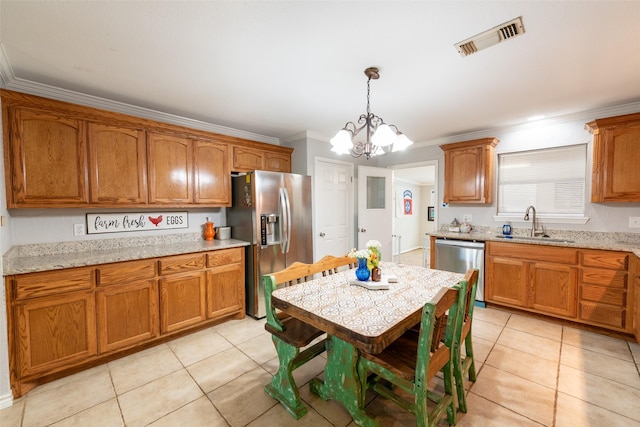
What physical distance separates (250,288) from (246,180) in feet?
4.23

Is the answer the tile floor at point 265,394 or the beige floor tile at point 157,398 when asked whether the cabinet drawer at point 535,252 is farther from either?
the beige floor tile at point 157,398

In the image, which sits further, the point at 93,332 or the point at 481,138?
the point at 481,138

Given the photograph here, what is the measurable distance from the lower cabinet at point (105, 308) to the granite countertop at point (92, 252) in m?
0.06

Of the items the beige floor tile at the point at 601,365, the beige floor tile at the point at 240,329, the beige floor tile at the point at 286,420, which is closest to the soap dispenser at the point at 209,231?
the beige floor tile at the point at 240,329

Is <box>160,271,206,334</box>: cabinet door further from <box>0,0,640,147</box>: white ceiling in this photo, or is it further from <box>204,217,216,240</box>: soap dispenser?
<box>0,0,640,147</box>: white ceiling

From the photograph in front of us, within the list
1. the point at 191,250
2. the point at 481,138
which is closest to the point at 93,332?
the point at 191,250

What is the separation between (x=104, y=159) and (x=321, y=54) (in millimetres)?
2174

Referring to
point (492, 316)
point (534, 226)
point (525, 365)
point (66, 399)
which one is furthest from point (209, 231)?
point (534, 226)

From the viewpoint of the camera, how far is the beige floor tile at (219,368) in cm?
206

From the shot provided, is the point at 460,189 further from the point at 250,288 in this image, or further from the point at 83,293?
the point at 83,293

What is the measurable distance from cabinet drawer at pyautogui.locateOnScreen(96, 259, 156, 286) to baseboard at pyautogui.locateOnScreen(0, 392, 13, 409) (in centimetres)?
82

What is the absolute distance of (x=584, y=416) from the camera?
5.51 ft

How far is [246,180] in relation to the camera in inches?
125

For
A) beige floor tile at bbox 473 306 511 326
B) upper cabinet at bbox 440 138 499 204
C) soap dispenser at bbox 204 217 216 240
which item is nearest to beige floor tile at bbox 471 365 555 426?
beige floor tile at bbox 473 306 511 326
